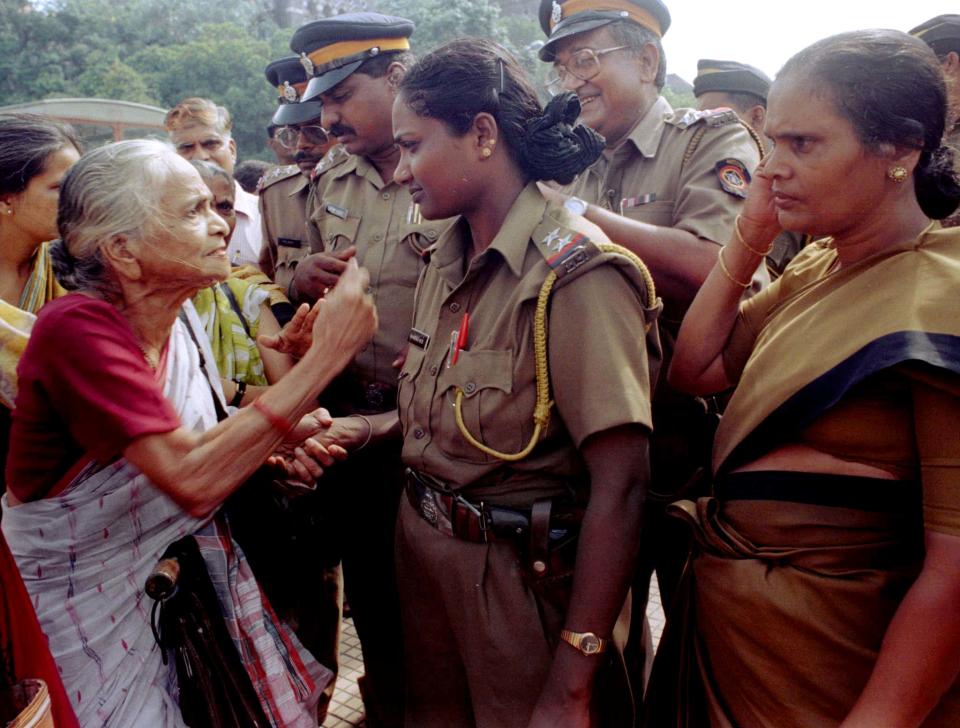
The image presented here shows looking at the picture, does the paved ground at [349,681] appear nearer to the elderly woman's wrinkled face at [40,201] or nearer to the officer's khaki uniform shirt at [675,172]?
the officer's khaki uniform shirt at [675,172]

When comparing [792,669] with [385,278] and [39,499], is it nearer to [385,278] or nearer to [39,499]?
[39,499]

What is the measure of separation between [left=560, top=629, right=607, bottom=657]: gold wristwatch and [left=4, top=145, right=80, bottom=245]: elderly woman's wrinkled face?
2.05m

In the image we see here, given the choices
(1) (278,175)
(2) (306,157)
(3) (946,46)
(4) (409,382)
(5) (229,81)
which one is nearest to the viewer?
(4) (409,382)

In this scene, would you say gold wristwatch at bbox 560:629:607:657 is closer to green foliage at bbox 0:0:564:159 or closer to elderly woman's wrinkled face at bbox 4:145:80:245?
elderly woman's wrinkled face at bbox 4:145:80:245

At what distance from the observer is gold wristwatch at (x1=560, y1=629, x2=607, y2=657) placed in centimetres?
171

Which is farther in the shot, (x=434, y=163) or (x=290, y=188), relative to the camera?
(x=290, y=188)

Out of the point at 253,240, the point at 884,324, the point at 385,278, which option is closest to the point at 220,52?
the point at 253,240

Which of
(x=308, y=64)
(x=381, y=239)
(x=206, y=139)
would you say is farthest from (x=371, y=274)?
(x=206, y=139)

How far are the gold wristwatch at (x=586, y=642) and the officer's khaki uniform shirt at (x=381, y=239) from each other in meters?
1.39

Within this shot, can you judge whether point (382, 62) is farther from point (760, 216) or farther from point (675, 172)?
point (760, 216)

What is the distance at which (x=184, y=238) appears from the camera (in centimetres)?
190

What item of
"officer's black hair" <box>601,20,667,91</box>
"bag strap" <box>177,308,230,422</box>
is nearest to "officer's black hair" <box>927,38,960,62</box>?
"officer's black hair" <box>601,20,667,91</box>

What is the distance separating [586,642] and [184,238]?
1381 millimetres

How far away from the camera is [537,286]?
176 centimetres
